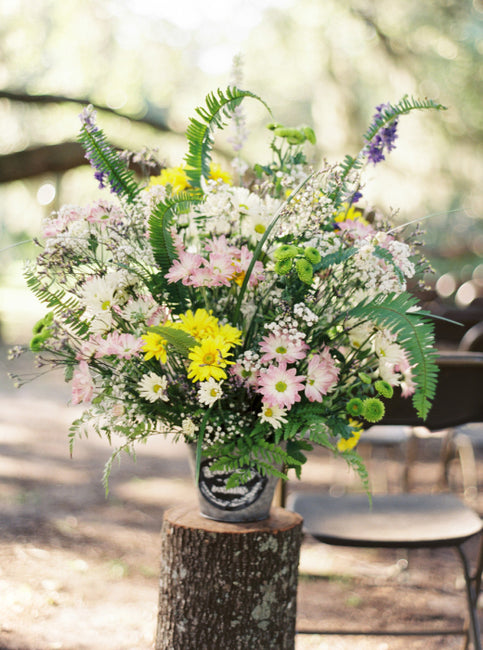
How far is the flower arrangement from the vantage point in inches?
43.3

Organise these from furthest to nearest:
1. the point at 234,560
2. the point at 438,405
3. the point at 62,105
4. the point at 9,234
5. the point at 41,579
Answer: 1. the point at 9,234
2. the point at 62,105
3. the point at 41,579
4. the point at 438,405
5. the point at 234,560

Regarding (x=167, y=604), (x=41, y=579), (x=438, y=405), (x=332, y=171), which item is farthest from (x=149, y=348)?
(x=41, y=579)

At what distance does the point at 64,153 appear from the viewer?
579 cm

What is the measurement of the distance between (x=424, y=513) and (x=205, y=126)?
1.28 meters

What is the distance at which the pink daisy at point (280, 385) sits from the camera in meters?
1.08

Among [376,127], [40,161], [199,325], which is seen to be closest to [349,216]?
[376,127]

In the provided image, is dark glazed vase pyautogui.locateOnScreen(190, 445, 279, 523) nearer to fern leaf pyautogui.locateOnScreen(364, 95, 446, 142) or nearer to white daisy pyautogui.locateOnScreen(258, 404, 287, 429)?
white daisy pyautogui.locateOnScreen(258, 404, 287, 429)

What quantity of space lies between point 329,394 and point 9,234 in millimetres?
13381

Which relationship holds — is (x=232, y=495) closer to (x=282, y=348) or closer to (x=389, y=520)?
(x=282, y=348)

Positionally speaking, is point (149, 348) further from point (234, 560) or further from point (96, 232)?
point (234, 560)

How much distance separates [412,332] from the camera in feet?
3.51

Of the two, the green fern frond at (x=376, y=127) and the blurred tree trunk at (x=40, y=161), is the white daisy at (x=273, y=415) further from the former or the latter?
the blurred tree trunk at (x=40, y=161)

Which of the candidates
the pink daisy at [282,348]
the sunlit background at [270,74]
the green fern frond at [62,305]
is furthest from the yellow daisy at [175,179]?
the sunlit background at [270,74]

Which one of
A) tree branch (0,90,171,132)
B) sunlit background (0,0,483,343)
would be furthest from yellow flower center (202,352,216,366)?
tree branch (0,90,171,132)
